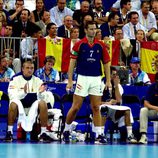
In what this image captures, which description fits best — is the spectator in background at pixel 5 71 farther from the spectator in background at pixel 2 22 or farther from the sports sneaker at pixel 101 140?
the sports sneaker at pixel 101 140

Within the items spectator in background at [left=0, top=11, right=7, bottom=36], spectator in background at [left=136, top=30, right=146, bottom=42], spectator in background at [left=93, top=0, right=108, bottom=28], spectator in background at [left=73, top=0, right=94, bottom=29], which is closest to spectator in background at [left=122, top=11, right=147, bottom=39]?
spectator in background at [left=136, top=30, right=146, bottom=42]

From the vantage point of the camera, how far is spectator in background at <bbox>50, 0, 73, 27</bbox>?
21237 millimetres

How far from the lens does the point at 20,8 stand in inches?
808

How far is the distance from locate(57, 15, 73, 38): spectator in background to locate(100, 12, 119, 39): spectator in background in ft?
3.63

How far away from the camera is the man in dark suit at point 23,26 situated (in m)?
19.5

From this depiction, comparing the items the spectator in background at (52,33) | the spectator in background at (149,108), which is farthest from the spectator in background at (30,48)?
the spectator in background at (149,108)

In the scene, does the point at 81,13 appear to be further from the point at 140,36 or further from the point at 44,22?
the point at 140,36

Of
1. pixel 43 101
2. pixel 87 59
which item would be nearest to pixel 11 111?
pixel 43 101

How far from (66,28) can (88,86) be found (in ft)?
15.1

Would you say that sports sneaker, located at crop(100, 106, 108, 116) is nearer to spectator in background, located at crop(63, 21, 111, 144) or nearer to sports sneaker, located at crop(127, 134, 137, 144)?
spectator in background, located at crop(63, 21, 111, 144)

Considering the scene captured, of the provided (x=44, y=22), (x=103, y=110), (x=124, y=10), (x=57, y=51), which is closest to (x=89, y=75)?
(x=103, y=110)

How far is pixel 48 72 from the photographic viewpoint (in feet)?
58.5

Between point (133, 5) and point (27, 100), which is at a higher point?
point (133, 5)

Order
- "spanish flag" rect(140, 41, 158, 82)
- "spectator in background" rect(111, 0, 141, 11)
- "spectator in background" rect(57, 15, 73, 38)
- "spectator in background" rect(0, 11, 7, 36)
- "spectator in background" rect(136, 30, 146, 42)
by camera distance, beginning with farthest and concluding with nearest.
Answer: "spectator in background" rect(111, 0, 141, 11) → "spectator in background" rect(57, 15, 73, 38) → "spectator in background" rect(136, 30, 146, 42) → "spectator in background" rect(0, 11, 7, 36) → "spanish flag" rect(140, 41, 158, 82)
